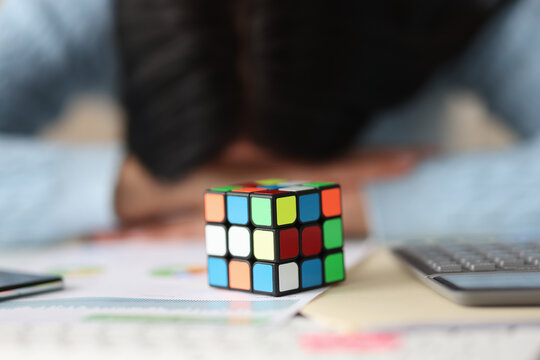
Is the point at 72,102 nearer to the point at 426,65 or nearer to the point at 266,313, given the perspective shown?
the point at 426,65

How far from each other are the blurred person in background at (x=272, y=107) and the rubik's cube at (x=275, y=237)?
0.32 meters

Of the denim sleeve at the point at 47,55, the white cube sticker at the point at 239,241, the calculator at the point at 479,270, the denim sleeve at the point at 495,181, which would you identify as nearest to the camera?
the calculator at the point at 479,270

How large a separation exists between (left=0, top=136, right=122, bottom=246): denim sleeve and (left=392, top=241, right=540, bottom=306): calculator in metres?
0.55

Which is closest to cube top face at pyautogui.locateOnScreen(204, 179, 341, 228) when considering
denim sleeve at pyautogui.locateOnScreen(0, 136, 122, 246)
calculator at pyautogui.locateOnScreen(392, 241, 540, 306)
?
calculator at pyautogui.locateOnScreen(392, 241, 540, 306)

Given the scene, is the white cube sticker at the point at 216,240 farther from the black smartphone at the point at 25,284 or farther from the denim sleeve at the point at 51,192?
the denim sleeve at the point at 51,192

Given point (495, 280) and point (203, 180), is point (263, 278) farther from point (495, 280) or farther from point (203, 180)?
point (203, 180)

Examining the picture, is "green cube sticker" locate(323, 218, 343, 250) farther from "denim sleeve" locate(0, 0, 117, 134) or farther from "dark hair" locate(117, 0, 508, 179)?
"denim sleeve" locate(0, 0, 117, 134)

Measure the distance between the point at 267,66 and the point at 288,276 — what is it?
1.60 feet

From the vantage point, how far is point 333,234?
0.53m

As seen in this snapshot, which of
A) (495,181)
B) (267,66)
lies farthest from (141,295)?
(495,181)

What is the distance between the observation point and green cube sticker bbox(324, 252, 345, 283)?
1.71 ft

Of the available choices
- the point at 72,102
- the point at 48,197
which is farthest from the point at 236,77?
the point at 72,102

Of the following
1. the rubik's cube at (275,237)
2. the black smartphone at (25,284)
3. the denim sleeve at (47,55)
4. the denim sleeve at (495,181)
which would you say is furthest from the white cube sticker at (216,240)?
the denim sleeve at (47,55)

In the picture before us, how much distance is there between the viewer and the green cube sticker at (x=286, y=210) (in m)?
0.49
